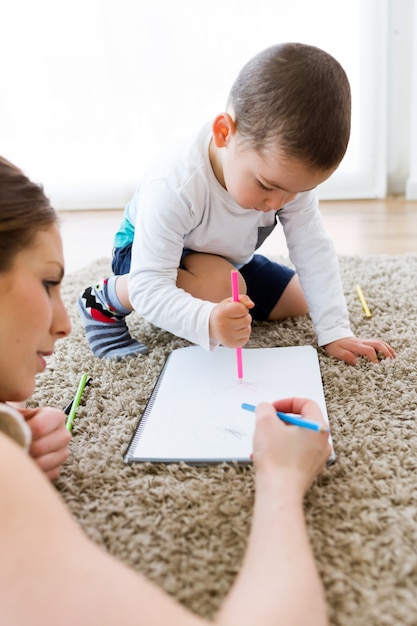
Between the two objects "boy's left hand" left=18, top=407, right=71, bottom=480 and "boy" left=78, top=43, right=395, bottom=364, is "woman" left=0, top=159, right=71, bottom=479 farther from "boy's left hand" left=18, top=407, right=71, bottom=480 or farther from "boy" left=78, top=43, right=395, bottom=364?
"boy" left=78, top=43, right=395, bottom=364

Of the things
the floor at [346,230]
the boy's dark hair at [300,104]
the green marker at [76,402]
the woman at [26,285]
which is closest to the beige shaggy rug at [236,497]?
the green marker at [76,402]

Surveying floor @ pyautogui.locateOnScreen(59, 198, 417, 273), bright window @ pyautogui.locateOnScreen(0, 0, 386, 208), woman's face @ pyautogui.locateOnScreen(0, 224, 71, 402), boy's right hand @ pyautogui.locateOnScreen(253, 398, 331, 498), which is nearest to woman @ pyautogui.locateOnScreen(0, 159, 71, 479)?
woman's face @ pyautogui.locateOnScreen(0, 224, 71, 402)

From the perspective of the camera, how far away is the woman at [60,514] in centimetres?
39

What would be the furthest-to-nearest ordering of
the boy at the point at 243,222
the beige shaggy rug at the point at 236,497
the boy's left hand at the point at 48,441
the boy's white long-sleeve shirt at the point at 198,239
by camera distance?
1. the boy's white long-sleeve shirt at the point at 198,239
2. the boy at the point at 243,222
3. the boy's left hand at the point at 48,441
4. the beige shaggy rug at the point at 236,497

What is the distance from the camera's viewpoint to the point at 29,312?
0.58m

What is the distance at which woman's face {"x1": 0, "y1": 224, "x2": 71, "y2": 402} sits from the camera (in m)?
0.56

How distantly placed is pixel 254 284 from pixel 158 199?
1.06 ft

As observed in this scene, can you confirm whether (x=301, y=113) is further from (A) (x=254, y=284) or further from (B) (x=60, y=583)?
(B) (x=60, y=583)

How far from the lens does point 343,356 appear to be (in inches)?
37.1

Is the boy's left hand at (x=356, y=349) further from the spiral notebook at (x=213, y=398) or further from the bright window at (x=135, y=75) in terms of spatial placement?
the bright window at (x=135, y=75)

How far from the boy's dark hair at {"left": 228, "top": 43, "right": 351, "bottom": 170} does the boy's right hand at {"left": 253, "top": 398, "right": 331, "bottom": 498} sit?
13.9 inches

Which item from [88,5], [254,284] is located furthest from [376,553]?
[88,5]

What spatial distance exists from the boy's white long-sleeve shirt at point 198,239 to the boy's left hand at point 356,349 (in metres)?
0.02

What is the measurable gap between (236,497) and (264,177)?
0.44 metres
